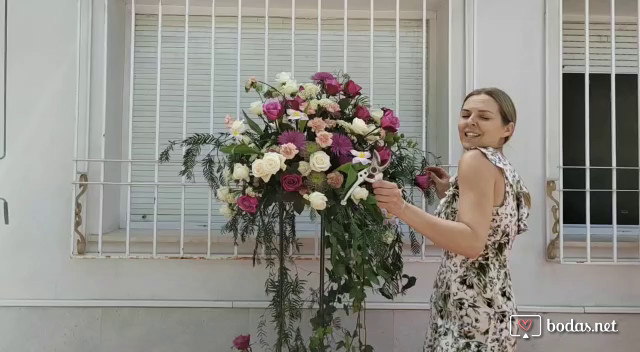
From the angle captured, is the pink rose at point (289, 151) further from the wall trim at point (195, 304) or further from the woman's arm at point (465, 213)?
the wall trim at point (195, 304)

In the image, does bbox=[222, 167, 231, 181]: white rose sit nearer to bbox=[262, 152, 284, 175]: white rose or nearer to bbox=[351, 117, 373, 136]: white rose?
bbox=[262, 152, 284, 175]: white rose

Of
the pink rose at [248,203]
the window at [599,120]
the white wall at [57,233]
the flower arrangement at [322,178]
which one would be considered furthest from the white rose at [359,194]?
the window at [599,120]

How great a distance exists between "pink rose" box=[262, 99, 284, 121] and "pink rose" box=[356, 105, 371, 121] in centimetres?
26

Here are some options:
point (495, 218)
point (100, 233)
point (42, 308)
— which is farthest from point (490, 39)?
point (42, 308)

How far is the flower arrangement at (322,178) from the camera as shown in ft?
4.77

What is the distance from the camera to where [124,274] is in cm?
236

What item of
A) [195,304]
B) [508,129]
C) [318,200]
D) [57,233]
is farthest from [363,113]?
[57,233]

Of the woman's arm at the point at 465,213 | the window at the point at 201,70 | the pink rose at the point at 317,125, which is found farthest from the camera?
the window at the point at 201,70

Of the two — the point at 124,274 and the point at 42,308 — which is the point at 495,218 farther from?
the point at 42,308

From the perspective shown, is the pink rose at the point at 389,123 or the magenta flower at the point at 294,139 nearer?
the magenta flower at the point at 294,139

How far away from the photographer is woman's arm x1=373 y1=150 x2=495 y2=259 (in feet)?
4.58

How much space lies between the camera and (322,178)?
1.46m

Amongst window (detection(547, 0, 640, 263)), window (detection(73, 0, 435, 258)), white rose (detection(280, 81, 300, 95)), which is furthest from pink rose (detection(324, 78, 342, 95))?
window (detection(547, 0, 640, 263))

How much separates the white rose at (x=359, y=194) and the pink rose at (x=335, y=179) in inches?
2.3
